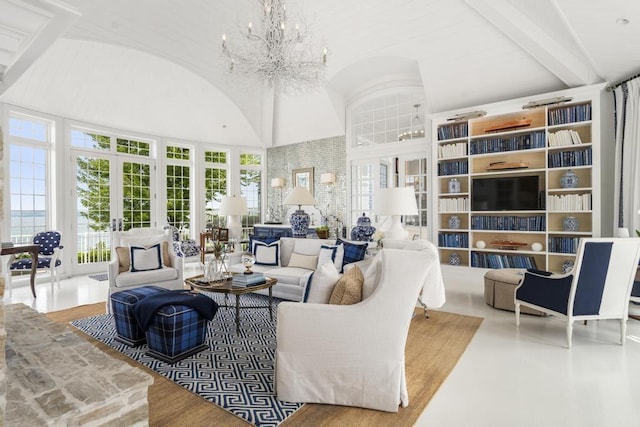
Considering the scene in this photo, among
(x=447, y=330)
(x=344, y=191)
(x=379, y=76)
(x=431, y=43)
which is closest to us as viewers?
(x=447, y=330)

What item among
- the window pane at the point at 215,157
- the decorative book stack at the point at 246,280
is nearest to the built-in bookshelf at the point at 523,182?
the decorative book stack at the point at 246,280

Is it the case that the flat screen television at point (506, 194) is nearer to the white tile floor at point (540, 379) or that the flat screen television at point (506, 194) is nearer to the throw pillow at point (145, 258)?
the white tile floor at point (540, 379)

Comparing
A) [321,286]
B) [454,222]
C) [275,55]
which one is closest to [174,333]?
[321,286]

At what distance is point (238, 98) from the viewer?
730 centimetres

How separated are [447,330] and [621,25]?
378cm

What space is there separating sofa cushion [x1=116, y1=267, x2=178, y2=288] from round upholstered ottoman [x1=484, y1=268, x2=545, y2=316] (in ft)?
13.5

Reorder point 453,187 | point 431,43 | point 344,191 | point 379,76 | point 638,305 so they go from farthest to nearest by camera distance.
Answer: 1. point 344,191
2. point 379,76
3. point 453,187
4. point 431,43
5. point 638,305

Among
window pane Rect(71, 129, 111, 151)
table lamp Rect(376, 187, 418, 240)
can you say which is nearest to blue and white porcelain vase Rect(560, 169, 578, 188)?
table lamp Rect(376, 187, 418, 240)

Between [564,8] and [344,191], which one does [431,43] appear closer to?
[564,8]

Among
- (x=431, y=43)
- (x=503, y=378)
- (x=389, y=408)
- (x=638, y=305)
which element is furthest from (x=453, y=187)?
(x=389, y=408)

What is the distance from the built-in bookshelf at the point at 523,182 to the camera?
198 inches

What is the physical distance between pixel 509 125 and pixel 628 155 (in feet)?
5.10

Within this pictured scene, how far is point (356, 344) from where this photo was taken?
2143mm

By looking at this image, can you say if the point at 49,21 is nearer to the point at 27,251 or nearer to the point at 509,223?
the point at 27,251
